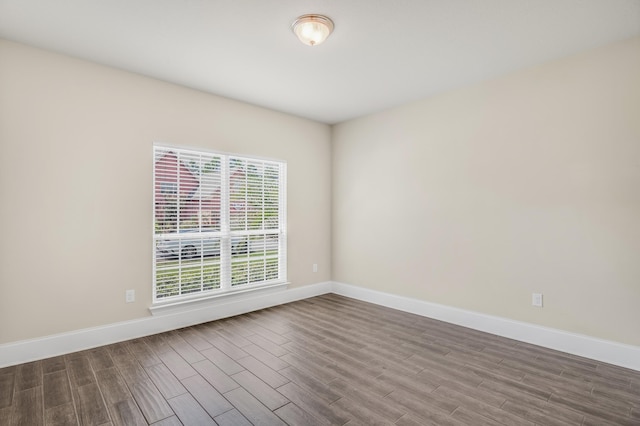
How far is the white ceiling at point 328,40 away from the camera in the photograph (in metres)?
2.24

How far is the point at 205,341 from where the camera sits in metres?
3.17

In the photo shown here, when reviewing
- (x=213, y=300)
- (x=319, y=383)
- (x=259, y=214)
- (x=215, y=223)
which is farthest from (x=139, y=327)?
(x=319, y=383)

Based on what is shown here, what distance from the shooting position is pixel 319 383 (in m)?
2.37

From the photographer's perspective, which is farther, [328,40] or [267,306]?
[267,306]

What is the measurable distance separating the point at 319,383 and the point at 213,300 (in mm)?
1973

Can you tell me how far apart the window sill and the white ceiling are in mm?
2485

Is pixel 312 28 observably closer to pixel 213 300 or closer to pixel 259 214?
pixel 259 214

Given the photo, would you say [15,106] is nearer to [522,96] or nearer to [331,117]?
[331,117]

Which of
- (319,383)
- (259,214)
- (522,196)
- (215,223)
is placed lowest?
(319,383)

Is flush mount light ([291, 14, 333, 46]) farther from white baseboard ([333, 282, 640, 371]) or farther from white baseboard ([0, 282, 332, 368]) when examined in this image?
white baseboard ([333, 282, 640, 371])

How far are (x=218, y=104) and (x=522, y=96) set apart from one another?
3.43 meters

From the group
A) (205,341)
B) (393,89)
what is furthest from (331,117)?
(205,341)

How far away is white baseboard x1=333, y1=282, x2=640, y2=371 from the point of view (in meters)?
2.65

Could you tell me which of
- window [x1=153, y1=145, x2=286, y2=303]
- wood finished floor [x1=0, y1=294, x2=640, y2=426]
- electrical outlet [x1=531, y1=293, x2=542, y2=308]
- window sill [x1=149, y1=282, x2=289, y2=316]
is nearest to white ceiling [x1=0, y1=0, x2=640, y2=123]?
window [x1=153, y1=145, x2=286, y2=303]
